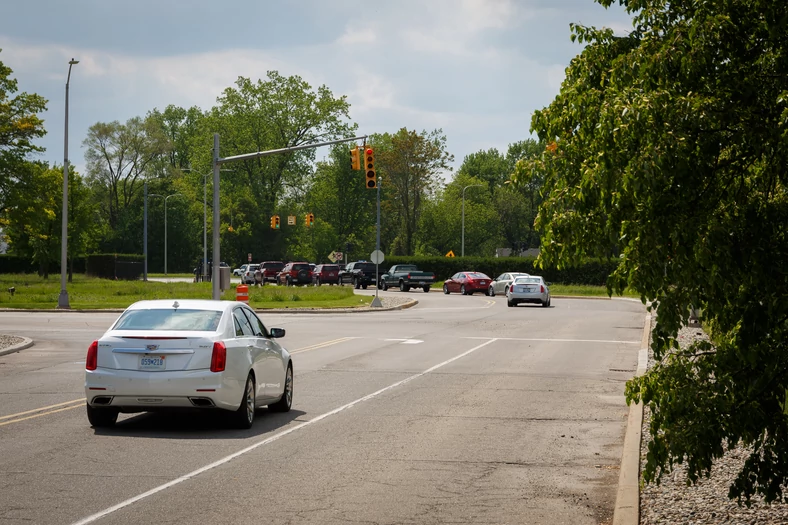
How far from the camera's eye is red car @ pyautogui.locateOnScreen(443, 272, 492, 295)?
69.0m

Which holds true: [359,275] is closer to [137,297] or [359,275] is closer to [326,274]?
[326,274]

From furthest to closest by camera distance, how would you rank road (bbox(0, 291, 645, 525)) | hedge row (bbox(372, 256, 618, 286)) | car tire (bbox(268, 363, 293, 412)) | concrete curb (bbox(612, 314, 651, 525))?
hedge row (bbox(372, 256, 618, 286)) < car tire (bbox(268, 363, 293, 412)) < road (bbox(0, 291, 645, 525)) < concrete curb (bbox(612, 314, 651, 525))

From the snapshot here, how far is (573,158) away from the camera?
631 centimetres

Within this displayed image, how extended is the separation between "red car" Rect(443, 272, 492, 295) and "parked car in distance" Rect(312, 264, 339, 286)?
13.0 meters

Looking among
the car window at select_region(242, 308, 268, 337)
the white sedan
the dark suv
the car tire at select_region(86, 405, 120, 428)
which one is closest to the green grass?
the dark suv

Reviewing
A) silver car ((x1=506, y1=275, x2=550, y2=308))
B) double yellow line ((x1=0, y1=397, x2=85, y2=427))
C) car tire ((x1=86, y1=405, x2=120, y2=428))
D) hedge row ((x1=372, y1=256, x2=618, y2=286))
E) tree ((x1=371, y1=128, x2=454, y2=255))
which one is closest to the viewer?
car tire ((x1=86, y1=405, x2=120, y2=428))

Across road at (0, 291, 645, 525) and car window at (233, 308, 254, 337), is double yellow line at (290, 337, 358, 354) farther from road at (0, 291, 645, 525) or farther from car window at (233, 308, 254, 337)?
car window at (233, 308, 254, 337)

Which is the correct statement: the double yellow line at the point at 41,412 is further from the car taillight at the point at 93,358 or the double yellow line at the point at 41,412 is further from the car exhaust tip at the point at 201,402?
the car exhaust tip at the point at 201,402

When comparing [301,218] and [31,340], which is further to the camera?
[301,218]

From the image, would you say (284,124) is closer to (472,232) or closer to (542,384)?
(472,232)

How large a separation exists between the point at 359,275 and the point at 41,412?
66031 mm

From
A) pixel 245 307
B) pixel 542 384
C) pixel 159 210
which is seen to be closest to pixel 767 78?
pixel 245 307

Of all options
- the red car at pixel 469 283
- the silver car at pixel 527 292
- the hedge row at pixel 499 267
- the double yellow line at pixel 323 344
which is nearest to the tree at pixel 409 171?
the hedge row at pixel 499 267

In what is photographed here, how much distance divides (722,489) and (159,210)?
11411 cm
